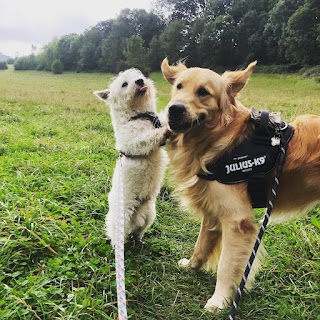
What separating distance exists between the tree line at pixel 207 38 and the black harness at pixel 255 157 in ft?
102

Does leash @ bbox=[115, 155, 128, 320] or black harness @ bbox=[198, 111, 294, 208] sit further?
black harness @ bbox=[198, 111, 294, 208]

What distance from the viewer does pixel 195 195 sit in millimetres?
2898

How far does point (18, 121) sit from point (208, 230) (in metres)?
7.67

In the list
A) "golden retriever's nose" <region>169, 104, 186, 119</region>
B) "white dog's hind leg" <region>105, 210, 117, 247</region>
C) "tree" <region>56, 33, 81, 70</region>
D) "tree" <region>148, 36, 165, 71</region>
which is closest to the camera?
"golden retriever's nose" <region>169, 104, 186, 119</region>

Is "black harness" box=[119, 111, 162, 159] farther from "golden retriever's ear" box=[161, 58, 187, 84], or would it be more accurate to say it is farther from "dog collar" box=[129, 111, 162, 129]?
"golden retriever's ear" box=[161, 58, 187, 84]

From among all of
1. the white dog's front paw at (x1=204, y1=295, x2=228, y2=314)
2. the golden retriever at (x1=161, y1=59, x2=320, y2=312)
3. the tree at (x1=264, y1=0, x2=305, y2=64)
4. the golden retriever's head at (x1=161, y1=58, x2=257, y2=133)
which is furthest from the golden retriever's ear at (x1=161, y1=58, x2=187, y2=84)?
the tree at (x1=264, y1=0, x2=305, y2=64)

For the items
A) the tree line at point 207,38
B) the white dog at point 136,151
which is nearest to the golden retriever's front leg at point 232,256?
the white dog at point 136,151

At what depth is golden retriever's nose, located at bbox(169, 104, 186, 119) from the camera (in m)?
2.50

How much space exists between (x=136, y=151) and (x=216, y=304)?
146cm

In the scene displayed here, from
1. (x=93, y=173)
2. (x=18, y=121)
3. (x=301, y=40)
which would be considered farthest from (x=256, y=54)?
(x=93, y=173)

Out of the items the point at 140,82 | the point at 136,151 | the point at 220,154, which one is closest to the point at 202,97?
the point at 220,154

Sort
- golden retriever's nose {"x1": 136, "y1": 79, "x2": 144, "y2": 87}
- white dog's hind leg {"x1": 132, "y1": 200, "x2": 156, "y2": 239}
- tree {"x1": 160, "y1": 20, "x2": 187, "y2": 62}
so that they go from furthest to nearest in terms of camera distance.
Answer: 1. tree {"x1": 160, "y1": 20, "x2": 187, "y2": 62}
2. golden retriever's nose {"x1": 136, "y1": 79, "x2": 144, "y2": 87}
3. white dog's hind leg {"x1": 132, "y1": 200, "x2": 156, "y2": 239}

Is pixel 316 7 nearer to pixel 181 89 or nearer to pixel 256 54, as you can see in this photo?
pixel 256 54

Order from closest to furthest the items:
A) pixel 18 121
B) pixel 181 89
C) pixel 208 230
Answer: pixel 181 89 → pixel 208 230 → pixel 18 121
